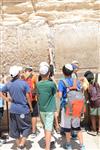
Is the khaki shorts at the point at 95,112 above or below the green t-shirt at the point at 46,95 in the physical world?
below

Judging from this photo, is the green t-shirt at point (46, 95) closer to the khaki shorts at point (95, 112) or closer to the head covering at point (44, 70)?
the head covering at point (44, 70)

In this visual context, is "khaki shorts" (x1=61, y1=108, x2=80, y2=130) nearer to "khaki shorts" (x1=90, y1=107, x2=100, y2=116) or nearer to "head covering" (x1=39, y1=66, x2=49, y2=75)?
"head covering" (x1=39, y1=66, x2=49, y2=75)

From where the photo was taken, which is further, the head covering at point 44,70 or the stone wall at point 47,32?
the stone wall at point 47,32

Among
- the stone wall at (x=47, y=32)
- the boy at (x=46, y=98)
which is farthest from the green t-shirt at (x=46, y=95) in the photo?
the stone wall at (x=47, y=32)

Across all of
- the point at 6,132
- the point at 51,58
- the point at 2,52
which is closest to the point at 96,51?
the point at 51,58

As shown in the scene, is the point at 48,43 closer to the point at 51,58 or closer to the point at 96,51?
the point at 51,58

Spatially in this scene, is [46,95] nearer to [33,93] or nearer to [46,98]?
[46,98]

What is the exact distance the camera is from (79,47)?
28.9 ft

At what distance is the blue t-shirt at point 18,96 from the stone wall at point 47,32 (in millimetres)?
2313

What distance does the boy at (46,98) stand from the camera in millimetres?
6488

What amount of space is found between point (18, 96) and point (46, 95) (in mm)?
429

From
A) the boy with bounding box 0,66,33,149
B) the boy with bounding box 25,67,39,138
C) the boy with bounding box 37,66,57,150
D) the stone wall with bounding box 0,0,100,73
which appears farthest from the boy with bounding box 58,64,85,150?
the stone wall with bounding box 0,0,100,73

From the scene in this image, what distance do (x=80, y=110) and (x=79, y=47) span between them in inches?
100

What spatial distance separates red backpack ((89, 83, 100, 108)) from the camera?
749 centimetres
